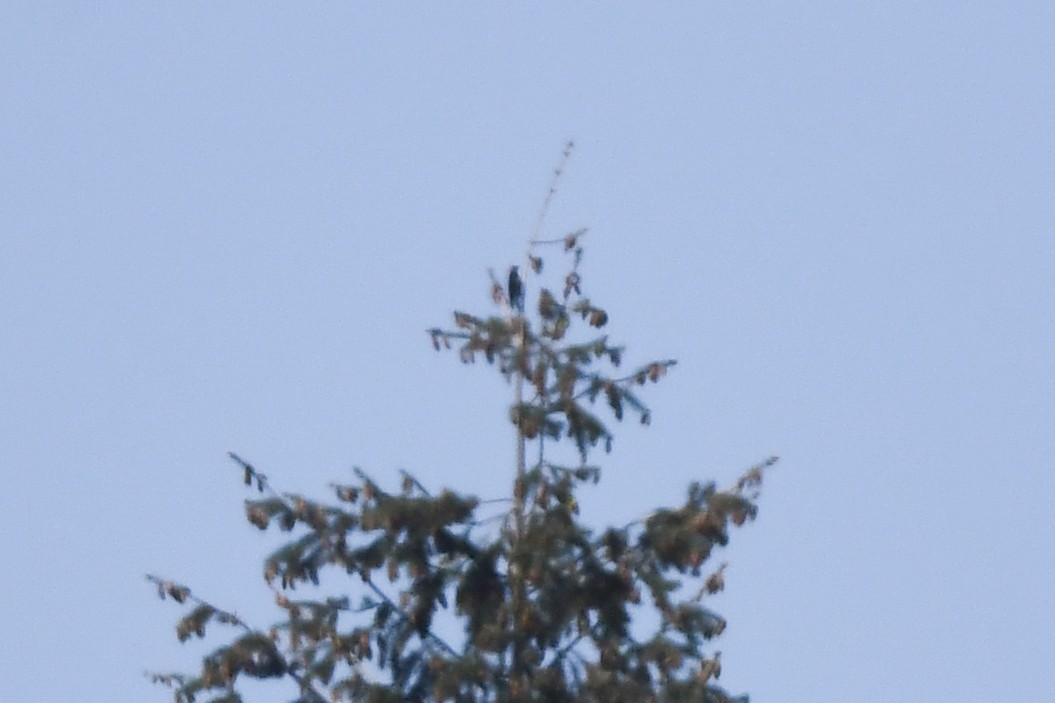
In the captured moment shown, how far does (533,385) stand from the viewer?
2089 centimetres

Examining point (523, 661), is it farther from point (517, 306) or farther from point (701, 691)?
point (517, 306)

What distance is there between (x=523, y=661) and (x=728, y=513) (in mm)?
1817

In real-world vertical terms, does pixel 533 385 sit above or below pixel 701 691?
above

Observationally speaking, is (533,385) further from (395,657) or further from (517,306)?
(395,657)

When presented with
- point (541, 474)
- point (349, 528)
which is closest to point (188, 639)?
point (349, 528)

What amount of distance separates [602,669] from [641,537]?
3.21 ft

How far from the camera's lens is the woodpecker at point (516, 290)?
20891mm

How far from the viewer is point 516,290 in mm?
20922

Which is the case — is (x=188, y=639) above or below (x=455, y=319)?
below

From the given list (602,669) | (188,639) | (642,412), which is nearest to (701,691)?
(602,669)

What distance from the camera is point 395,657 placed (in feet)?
67.8

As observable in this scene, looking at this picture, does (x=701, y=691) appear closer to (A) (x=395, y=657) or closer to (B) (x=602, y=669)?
(B) (x=602, y=669)

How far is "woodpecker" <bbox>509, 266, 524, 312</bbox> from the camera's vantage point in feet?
68.5

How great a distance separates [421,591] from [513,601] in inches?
26.4
